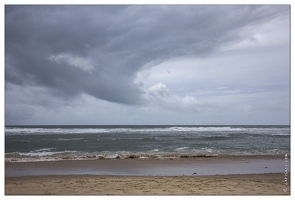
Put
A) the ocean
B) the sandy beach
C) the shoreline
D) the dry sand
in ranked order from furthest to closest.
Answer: the ocean
the shoreline
the sandy beach
the dry sand

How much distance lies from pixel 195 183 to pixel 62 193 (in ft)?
12.6

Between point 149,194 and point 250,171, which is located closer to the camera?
point 149,194

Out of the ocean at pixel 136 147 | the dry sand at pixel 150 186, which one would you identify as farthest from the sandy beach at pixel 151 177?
the ocean at pixel 136 147

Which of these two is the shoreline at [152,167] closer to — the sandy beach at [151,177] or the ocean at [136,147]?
the sandy beach at [151,177]

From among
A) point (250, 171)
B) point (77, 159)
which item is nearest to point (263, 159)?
point (250, 171)

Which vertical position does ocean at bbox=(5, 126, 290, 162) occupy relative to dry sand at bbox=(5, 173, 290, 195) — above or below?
below

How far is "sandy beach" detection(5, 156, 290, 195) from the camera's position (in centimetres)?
591

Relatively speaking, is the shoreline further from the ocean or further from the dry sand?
the ocean

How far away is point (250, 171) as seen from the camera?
8711 mm

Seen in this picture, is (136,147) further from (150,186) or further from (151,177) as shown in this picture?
(150,186)

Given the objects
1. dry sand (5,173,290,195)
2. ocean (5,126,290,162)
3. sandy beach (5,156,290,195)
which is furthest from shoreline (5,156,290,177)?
ocean (5,126,290,162)

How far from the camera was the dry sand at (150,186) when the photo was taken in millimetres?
5754
